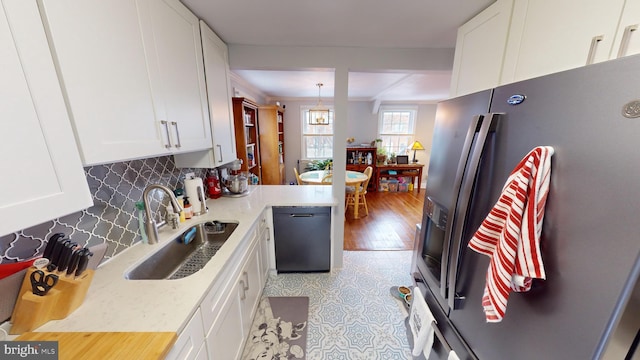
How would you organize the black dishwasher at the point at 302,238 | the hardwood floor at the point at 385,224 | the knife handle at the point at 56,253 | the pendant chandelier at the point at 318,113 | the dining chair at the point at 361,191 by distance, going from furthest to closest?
the pendant chandelier at the point at 318,113, the dining chair at the point at 361,191, the hardwood floor at the point at 385,224, the black dishwasher at the point at 302,238, the knife handle at the point at 56,253

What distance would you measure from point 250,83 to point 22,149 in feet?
11.8

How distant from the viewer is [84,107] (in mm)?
718

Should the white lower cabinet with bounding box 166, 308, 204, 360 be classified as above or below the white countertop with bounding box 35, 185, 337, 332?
below

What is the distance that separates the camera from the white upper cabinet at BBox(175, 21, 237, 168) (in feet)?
5.10

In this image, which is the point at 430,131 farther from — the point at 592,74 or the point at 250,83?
the point at 592,74

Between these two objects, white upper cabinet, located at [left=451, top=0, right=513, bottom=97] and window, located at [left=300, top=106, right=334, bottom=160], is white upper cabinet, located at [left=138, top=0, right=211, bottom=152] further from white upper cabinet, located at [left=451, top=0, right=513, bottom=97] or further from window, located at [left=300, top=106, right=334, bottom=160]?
window, located at [left=300, top=106, right=334, bottom=160]

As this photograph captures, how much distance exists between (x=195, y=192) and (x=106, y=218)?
556mm

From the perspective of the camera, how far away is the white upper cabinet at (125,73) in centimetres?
69

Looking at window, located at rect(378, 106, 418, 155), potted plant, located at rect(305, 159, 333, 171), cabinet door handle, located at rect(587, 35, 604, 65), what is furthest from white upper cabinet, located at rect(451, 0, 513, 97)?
window, located at rect(378, 106, 418, 155)

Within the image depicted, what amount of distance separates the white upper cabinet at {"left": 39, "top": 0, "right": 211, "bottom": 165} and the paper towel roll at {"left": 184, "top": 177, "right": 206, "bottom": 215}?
39 centimetres

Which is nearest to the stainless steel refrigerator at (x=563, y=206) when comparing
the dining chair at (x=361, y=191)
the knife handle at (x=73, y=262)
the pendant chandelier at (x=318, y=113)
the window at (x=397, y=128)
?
the knife handle at (x=73, y=262)

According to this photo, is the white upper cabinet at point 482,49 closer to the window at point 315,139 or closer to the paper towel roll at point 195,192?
the paper towel roll at point 195,192

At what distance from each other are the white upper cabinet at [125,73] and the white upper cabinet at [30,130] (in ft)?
0.17

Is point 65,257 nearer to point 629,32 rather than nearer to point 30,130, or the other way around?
point 30,130
